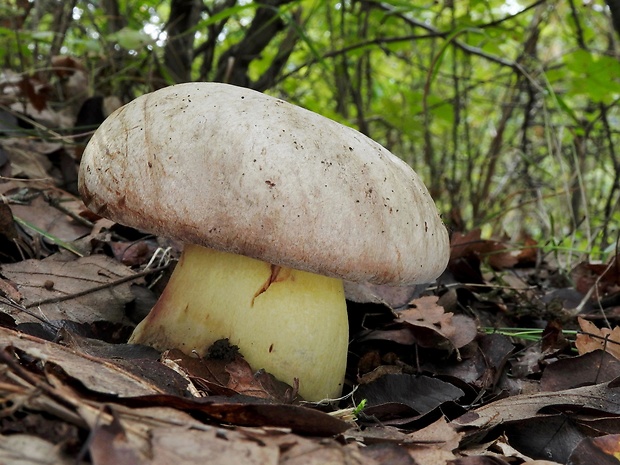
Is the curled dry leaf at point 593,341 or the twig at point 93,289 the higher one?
the twig at point 93,289

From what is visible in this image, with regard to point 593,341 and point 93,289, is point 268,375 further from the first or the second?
point 593,341

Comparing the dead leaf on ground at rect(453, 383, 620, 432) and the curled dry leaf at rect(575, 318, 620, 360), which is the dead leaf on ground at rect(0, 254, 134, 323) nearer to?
the dead leaf on ground at rect(453, 383, 620, 432)

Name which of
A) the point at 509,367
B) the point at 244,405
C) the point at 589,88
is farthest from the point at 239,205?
the point at 589,88

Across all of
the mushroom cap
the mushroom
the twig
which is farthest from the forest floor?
the mushroom cap

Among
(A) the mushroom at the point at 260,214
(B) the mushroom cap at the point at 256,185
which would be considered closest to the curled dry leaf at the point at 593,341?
(A) the mushroom at the point at 260,214

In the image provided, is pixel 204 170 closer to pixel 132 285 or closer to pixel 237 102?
pixel 237 102

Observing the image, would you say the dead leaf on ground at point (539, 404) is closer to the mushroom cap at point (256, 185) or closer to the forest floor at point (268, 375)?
the forest floor at point (268, 375)
